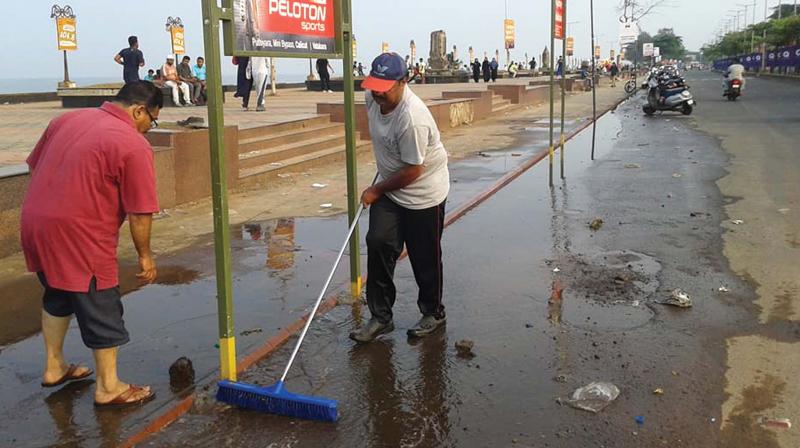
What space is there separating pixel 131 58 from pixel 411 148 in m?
14.5

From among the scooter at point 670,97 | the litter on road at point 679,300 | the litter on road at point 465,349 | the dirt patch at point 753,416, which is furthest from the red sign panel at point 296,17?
the scooter at point 670,97

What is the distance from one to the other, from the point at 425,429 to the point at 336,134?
11.0 metres

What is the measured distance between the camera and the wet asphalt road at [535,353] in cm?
351

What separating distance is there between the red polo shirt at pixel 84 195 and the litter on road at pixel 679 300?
363 cm

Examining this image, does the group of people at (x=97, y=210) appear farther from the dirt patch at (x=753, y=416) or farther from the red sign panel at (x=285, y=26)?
the dirt patch at (x=753, y=416)

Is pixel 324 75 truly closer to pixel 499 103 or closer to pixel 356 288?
pixel 499 103

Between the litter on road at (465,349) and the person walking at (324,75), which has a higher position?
the person walking at (324,75)

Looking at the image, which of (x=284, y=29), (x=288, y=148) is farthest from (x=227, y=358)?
(x=288, y=148)

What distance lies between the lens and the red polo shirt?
336 centimetres

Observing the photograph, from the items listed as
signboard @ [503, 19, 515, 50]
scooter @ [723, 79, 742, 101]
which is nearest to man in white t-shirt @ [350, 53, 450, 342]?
scooter @ [723, 79, 742, 101]

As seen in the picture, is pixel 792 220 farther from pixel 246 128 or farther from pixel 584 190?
pixel 246 128

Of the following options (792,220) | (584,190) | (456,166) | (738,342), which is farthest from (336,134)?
(738,342)

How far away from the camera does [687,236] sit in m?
7.40

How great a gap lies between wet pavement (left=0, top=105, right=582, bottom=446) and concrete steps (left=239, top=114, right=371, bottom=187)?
109 inches
